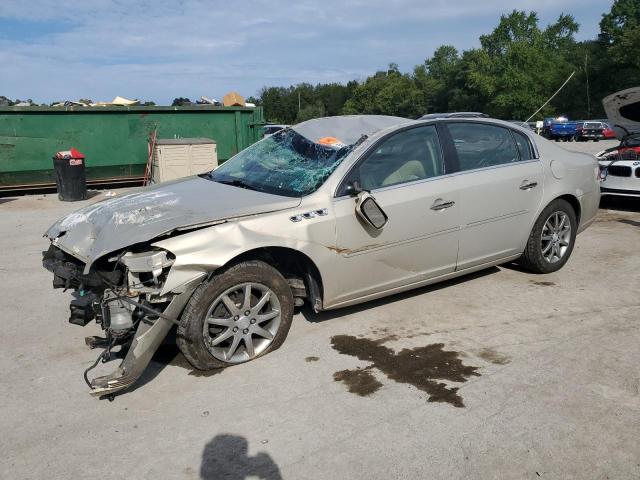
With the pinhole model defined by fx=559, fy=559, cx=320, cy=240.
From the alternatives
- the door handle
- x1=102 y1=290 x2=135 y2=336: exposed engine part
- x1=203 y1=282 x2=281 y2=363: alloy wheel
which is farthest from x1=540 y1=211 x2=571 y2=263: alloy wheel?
x1=102 y1=290 x2=135 y2=336: exposed engine part

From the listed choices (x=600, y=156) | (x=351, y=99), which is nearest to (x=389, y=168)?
(x=600, y=156)

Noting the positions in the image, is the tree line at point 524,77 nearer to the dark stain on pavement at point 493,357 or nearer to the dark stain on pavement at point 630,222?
the dark stain on pavement at point 630,222

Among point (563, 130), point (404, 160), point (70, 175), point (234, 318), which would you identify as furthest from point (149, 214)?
point (563, 130)

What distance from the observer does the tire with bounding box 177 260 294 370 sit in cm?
353

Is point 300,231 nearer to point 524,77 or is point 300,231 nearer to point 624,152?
point 624,152

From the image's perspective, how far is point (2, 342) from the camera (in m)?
4.30

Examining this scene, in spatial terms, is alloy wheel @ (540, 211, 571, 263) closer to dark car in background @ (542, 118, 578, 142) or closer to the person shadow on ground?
the person shadow on ground

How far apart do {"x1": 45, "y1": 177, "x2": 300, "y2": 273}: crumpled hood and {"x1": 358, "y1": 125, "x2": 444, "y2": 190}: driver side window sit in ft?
2.23

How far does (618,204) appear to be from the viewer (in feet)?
31.7

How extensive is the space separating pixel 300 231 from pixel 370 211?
56 cm

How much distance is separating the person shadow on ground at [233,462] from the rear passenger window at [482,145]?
293cm

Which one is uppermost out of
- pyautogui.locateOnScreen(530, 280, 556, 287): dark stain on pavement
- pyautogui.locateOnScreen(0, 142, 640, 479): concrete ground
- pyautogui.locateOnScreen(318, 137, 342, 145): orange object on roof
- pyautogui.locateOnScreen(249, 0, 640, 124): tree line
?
pyautogui.locateOnScreen(249, 0, 640, 124): tree line

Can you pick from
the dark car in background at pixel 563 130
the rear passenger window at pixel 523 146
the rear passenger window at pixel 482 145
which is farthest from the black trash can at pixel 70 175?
the dark car in background at pixel 563 130

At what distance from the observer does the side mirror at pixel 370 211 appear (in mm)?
4043
